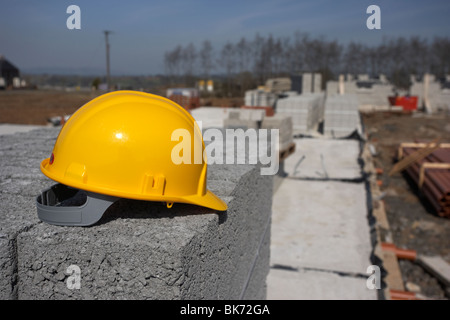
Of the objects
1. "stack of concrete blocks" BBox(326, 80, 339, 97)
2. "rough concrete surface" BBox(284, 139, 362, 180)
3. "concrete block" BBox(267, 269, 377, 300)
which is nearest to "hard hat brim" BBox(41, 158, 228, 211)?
"concrete block" BBox(267, 269, 377, 300)

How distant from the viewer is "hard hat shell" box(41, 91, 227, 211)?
1808 millimetres

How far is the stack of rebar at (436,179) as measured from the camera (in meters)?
10.1

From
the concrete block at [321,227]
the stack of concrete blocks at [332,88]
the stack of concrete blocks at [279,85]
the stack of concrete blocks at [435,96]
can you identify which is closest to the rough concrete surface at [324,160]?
the concrete block at [321,227]

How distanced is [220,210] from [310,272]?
391cm

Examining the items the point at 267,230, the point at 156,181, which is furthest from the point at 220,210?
the point at 267,230

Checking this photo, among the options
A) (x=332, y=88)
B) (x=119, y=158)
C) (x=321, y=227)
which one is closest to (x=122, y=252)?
(x=119, y=158)

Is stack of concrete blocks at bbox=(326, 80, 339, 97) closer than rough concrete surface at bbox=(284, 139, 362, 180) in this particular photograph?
No

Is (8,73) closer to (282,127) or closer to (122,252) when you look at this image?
(282,127)

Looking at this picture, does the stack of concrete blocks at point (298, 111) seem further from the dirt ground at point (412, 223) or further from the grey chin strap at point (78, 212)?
the grey chin strap at point (78, 212)

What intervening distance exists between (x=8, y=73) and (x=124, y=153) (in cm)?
6676

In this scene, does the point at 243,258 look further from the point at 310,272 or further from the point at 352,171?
the point at 352,171

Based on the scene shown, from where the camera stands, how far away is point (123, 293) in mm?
1604

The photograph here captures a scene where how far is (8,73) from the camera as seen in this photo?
58.6m

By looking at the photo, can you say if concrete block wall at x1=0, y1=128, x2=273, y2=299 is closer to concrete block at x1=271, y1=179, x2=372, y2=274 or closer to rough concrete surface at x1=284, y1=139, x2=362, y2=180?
concrete block at x1=271, y1=179, x2=372, y2=274
